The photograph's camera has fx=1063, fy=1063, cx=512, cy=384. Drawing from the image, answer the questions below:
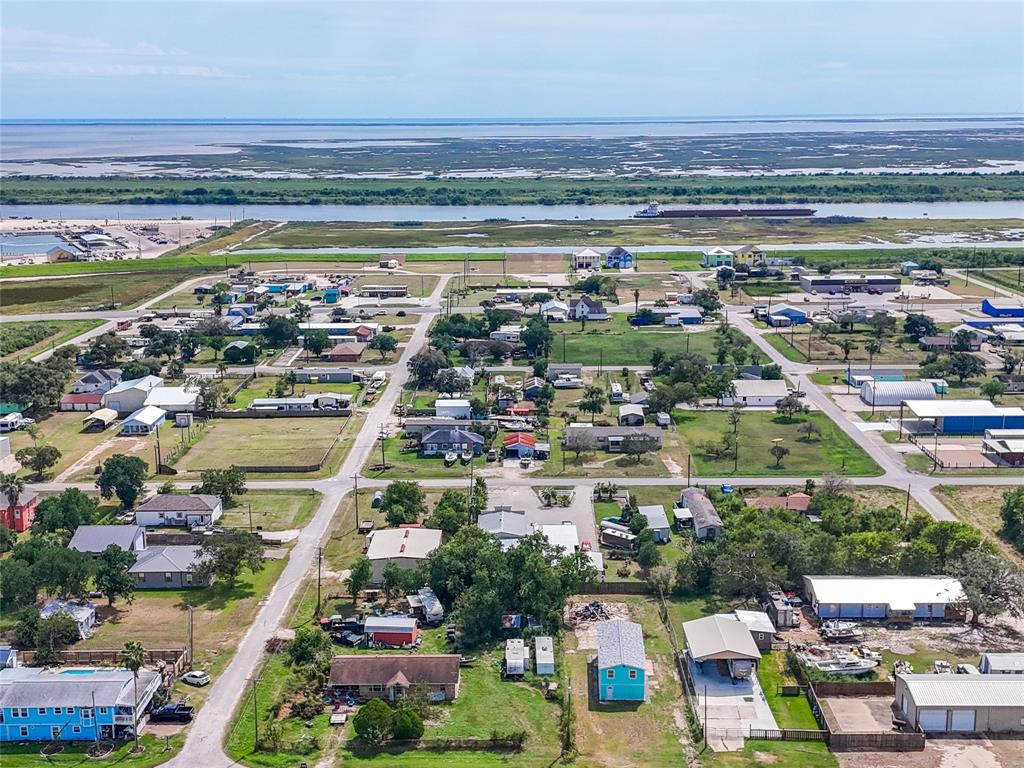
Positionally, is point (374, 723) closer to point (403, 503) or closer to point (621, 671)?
point (621, 671)

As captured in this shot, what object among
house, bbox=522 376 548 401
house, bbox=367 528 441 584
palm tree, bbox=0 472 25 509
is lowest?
house, bbox=522 376 548 401

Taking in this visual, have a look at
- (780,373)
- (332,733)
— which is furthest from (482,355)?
(332,733)

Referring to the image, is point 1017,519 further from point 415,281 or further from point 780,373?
point 415,281

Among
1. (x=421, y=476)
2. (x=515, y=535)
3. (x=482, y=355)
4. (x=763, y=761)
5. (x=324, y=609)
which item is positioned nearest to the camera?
(x=763, y=761)

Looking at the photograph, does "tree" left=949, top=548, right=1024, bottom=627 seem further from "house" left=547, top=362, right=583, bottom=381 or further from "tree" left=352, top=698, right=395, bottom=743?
"house" left=547, top=362, right=583, bottom=381

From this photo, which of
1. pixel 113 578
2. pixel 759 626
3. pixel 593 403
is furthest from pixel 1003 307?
pixel 113 578

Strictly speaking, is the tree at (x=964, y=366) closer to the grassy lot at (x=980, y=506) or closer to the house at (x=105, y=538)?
the grassy lot at (x=980, y=506)

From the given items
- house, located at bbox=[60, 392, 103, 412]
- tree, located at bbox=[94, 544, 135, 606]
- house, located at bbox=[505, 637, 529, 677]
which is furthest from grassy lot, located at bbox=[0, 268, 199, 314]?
house, located at bbox=[505, 637, 529, 677]
